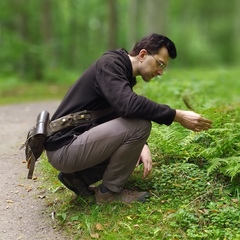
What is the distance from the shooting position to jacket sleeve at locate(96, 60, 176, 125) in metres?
3.50

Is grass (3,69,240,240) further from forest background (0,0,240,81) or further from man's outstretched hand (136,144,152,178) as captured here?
forest background (0,0,240,81)

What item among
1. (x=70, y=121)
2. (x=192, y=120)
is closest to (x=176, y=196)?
(x=192, y=120)

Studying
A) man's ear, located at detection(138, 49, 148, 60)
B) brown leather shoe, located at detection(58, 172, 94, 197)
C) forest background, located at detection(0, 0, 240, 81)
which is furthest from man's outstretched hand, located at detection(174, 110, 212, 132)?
forest background, located at detection(0, 0, 240, 81)

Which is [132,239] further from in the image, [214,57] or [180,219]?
[214,57]

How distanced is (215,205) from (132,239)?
0.80 meters

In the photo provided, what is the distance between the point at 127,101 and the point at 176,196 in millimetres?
1058

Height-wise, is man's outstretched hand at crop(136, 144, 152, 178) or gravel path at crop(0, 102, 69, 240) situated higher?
man's outstretched hand at crop(136, 144, 152, 178)

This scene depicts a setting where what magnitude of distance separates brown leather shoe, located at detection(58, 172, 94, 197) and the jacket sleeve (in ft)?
2.76

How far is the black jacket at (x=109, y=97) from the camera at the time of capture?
352 centimetres

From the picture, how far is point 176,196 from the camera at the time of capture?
12.9 ft

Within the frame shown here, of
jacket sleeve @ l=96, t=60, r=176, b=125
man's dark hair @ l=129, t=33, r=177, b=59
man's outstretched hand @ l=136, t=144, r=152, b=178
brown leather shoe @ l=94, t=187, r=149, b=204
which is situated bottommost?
brown leather shoe @ l=94, t=187, r=149, b=204

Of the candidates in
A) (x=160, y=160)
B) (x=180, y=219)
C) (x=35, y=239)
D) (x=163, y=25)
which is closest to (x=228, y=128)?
(x=160, y=160)

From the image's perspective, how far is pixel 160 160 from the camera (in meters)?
4.64

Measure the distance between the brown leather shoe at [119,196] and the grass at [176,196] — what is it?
52mm
